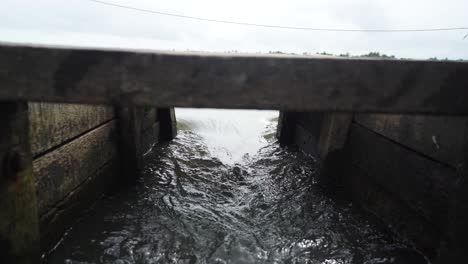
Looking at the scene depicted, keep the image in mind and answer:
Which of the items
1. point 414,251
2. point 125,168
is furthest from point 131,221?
point 414,251

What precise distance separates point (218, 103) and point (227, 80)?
0.14 m


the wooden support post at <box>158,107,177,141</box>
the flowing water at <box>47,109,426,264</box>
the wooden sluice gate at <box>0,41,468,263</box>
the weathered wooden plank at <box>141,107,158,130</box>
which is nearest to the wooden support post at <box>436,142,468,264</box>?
the wooden sluice gate at <box>0,41,468,263</box>

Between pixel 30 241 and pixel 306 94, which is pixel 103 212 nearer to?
pixel 30 241

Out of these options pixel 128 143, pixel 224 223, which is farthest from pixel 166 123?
pixel 224 223

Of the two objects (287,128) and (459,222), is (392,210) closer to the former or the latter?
(459,222)

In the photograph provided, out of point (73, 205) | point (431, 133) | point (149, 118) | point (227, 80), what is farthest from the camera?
point (149, 118)

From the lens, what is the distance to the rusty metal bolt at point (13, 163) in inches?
75.8

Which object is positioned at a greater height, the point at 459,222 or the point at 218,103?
the point at 218,103

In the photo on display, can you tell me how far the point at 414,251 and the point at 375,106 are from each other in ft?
8.01

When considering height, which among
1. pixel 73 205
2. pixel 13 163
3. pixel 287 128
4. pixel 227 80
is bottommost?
pixel 73 205

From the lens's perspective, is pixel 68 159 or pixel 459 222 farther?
pixel 68 159

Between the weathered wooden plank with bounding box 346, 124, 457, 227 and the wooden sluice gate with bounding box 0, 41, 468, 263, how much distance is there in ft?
0.05

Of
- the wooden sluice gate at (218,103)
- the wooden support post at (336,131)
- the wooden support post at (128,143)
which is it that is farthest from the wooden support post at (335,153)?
the wooden support post at (128,143)

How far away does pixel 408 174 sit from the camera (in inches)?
131
